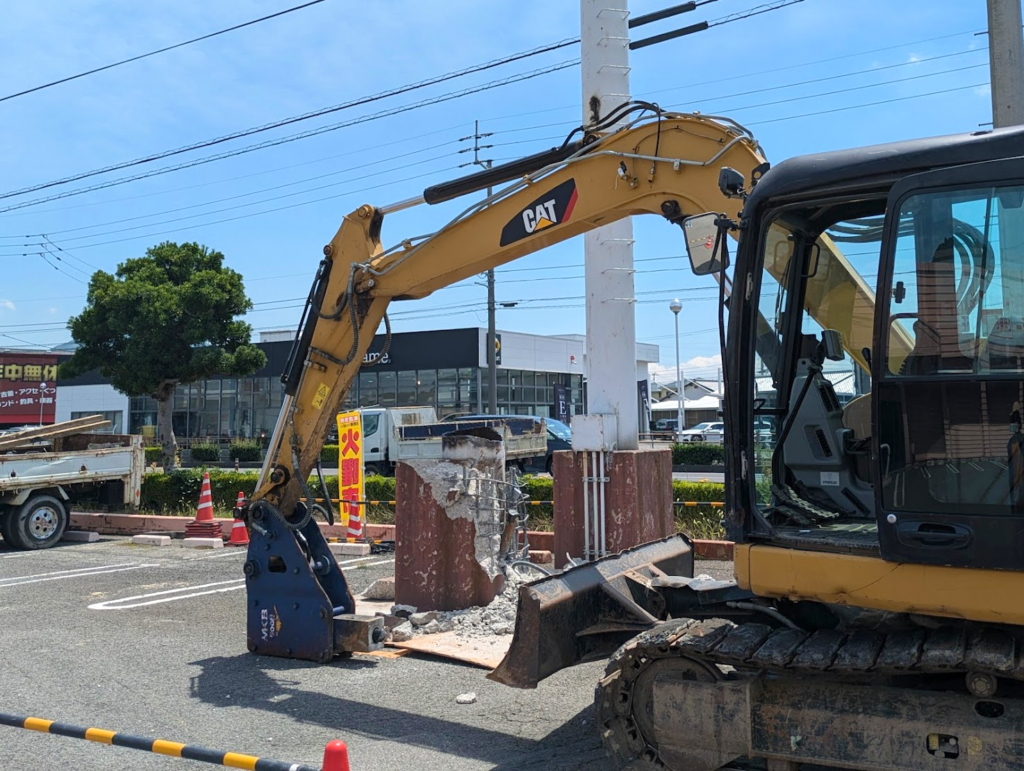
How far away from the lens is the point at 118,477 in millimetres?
15609

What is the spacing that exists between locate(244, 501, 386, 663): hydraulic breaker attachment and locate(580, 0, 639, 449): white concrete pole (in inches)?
129

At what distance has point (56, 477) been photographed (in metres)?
14.6

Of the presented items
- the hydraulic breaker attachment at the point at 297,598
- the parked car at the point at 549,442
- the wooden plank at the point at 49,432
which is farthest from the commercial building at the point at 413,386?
the hydraulic breaker attachment at the point at 297,598

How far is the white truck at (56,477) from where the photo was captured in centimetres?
1410

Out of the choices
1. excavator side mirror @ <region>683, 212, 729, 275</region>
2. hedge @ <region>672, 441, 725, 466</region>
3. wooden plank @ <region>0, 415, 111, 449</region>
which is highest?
excavator side mirror @ <region>683, 212, 729, 275</region>

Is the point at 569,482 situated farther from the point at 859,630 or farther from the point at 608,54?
the point at 859,630

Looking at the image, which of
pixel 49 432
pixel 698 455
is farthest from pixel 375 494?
pixel 698 455

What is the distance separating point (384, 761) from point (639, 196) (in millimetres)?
3836

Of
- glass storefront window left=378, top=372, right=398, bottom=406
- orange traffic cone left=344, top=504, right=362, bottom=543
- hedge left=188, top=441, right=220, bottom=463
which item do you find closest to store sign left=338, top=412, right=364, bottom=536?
orange traffic cone left=344, top=504, right=362, bottom=543

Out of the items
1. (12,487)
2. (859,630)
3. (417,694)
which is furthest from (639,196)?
(12,487)

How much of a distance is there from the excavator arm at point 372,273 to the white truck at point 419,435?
526 inches

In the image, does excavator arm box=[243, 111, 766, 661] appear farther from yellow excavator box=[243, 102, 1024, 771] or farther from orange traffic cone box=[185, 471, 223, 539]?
orange traffic cone box=[185, 471, 223, 539]

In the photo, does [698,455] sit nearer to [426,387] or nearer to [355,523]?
[426,387]

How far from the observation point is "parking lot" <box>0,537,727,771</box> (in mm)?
5254
